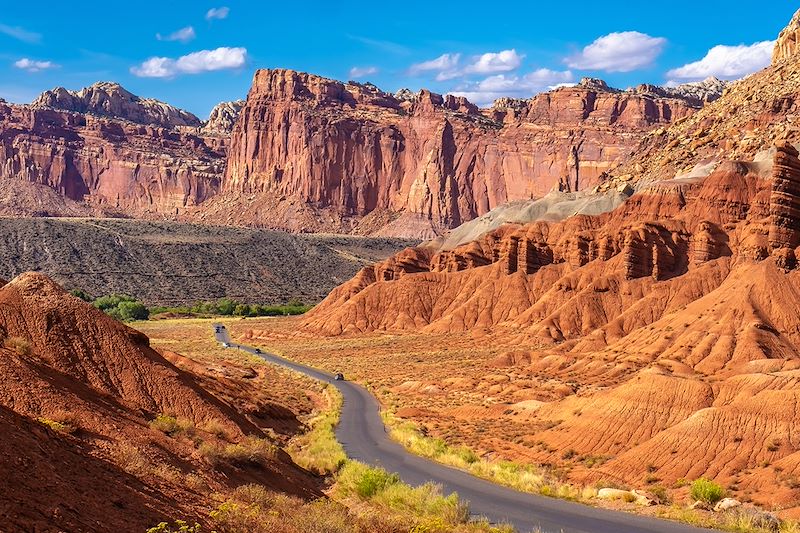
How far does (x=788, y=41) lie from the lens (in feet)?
447

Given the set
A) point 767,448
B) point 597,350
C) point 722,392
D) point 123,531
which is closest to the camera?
point 123,531

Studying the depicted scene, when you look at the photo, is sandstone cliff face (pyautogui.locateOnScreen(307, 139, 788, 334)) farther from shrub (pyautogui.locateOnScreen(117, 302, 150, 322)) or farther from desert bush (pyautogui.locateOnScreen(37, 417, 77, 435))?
desert bush (pyautogui.locateOnScreen(37, 417, 77, 435))

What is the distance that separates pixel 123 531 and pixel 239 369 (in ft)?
173

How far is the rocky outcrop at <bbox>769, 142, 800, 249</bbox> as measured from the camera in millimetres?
76562

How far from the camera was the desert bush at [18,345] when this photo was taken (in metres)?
25.0

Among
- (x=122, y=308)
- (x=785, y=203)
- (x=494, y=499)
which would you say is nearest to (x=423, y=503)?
(x=494, y=499)

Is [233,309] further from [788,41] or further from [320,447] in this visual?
[320,447]

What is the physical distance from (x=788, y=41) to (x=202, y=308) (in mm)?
104046

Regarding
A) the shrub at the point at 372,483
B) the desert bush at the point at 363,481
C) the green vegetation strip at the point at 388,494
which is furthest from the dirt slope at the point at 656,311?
the shrub at the point at 372,483

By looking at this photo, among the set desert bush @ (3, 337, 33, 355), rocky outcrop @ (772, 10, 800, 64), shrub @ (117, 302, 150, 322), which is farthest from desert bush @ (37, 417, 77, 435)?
rocky outcrop @ (772, 10, 800, 64)

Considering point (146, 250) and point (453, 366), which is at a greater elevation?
point (146, 250)

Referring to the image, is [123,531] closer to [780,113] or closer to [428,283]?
[428,283]

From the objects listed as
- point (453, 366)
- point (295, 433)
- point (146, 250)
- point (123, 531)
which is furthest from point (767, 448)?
point (146, 250)

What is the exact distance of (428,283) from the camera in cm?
11856
